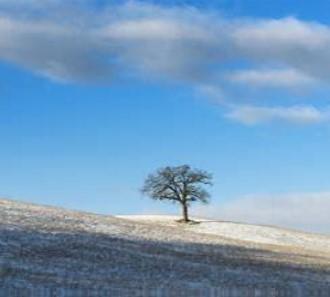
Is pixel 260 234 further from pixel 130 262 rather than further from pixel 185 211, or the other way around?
pixel 130 262

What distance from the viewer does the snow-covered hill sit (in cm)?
2431

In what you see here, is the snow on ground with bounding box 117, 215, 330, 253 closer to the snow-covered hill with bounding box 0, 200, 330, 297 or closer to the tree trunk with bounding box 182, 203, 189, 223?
the tree trunk with bounding box 182, 203, 189, 223

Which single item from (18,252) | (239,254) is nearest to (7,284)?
(18,252)

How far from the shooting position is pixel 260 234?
203 feet

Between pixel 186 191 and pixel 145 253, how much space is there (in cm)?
4142

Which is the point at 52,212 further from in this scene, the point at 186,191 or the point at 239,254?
the point at 186,191

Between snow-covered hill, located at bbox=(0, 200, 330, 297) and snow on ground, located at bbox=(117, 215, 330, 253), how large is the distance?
11.3 metres

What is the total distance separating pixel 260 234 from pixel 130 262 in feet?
105

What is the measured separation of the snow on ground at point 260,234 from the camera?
57344 mm

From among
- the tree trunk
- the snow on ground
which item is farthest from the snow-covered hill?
the tree trunk

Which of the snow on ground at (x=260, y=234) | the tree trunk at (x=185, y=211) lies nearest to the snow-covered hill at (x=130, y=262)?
the snow on ground at (x=260, y=234)

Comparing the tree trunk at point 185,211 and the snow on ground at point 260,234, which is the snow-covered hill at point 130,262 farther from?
the tree trunk at point 185,211

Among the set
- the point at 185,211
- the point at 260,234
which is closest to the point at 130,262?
the point at 260,234

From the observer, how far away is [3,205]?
46219 millimetres
